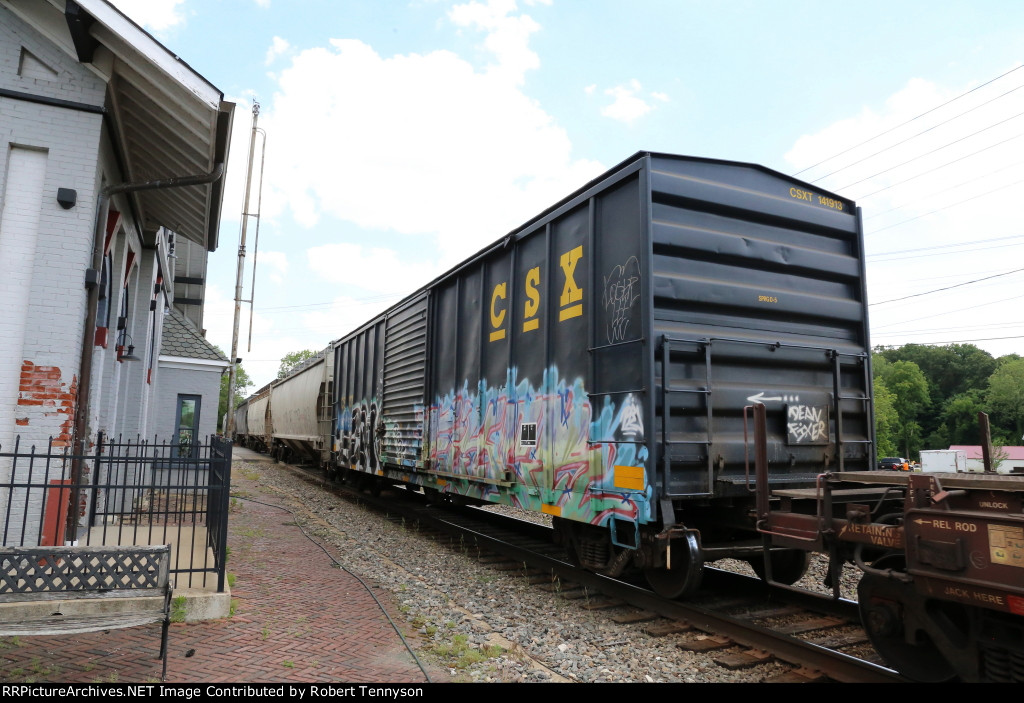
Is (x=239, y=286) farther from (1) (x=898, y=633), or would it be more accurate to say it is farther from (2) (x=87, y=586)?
(1) (x=898, y=633)

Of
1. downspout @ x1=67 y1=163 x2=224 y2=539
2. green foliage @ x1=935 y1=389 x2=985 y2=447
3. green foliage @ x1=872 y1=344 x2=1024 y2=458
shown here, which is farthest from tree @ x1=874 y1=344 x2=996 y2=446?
downspout @ x1=67 y1=163 x2=224 y2=539

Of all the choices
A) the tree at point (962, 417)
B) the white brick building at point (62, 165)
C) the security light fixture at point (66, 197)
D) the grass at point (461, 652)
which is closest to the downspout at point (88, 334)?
the white brick building at point (62, 165)

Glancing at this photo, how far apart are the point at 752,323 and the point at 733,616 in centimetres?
255

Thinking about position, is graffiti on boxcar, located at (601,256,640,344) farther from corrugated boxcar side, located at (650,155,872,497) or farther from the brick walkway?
the brick walkway

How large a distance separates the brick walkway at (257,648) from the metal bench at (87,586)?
25cm

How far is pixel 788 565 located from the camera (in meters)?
6.24

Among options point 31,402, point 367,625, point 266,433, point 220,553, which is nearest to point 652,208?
point 367,625

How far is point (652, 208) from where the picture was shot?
223 inches

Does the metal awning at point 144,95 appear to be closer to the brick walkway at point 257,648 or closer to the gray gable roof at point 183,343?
the brick walkway at point 257,648

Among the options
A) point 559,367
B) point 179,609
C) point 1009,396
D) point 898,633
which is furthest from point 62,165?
point 1009,396

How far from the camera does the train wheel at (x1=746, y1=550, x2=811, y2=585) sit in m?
6.12

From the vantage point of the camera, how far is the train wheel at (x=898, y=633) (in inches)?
152

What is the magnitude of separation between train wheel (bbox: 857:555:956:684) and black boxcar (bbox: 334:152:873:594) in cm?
126
